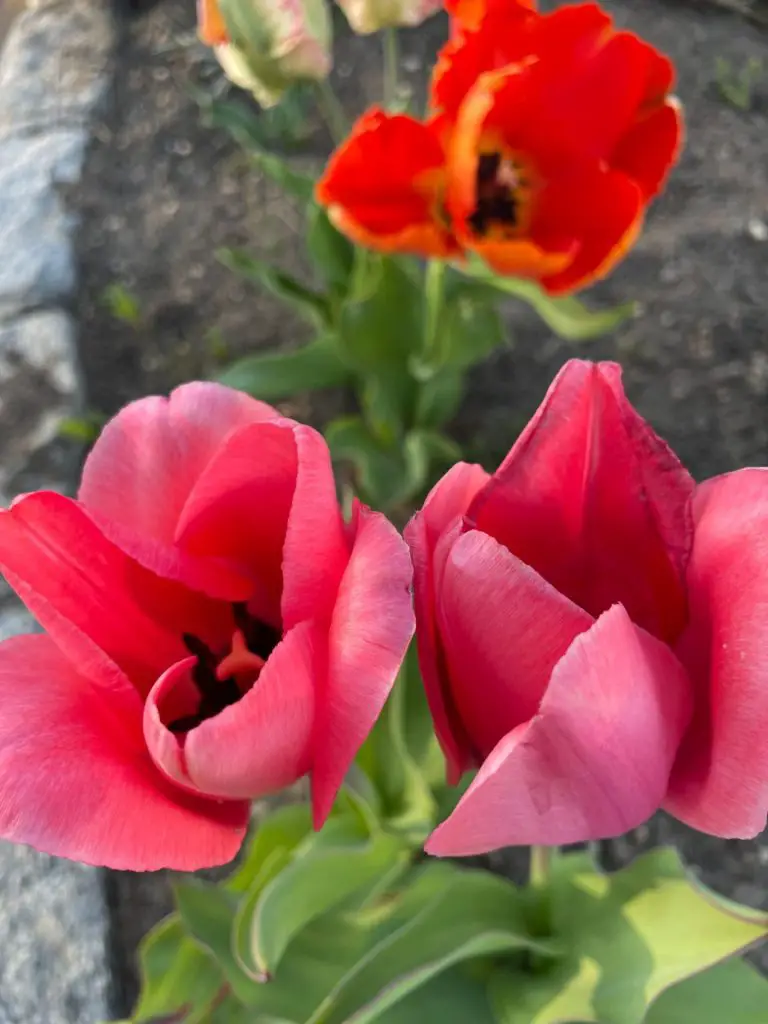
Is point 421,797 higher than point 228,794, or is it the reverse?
point 228,794

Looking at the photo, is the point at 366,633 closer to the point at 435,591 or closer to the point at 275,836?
the point at 435,591

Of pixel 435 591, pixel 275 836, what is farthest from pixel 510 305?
pixel 435 591

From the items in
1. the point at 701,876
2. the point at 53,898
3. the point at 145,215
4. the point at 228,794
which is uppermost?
the point at 228,794

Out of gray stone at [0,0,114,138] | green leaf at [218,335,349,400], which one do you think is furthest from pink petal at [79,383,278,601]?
gray stone at [0,0,114,138]

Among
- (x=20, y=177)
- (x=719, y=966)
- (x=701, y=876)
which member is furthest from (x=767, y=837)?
(x=20, y=177)

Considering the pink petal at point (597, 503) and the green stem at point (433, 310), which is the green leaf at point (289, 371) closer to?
the green stem at point (433, 310)

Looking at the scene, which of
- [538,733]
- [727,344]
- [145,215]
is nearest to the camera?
[538,733]

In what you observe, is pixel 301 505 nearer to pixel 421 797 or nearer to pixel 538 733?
pixel 538 733
